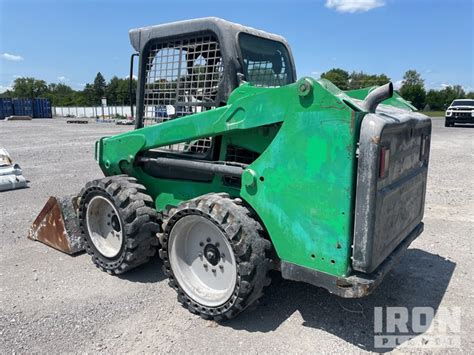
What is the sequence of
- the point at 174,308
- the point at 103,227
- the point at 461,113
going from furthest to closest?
the point at 461,113
the point at 103,227
the point at 174,308

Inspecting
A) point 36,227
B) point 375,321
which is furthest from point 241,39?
point 36,227

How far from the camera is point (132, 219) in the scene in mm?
3877

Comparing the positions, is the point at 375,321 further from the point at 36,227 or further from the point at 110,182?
the point at 36,227

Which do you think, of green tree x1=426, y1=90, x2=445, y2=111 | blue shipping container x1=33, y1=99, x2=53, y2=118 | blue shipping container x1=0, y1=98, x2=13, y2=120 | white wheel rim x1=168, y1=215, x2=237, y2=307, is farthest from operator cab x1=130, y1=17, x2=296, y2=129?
green tree x1=426, y1=90, x2=445, y2=111

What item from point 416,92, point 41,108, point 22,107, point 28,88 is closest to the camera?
point 22,107

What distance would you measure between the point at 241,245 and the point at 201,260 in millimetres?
686

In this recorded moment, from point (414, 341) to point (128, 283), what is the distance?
2654 millimetres

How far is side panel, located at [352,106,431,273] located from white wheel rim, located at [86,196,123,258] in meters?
2.62

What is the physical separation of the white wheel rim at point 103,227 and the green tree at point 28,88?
10296 centimetres

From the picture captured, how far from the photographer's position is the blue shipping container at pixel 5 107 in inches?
1786

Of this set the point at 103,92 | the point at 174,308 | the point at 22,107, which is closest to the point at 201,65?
the point at 174,308

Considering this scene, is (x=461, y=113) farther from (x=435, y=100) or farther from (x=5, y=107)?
(x=435, y=100)

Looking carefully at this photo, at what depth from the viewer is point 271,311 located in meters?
3.49

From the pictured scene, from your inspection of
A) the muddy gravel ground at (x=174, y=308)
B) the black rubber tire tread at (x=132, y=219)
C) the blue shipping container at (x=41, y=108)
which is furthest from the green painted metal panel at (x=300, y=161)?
the blue shipping container at (x=41, y=108)
